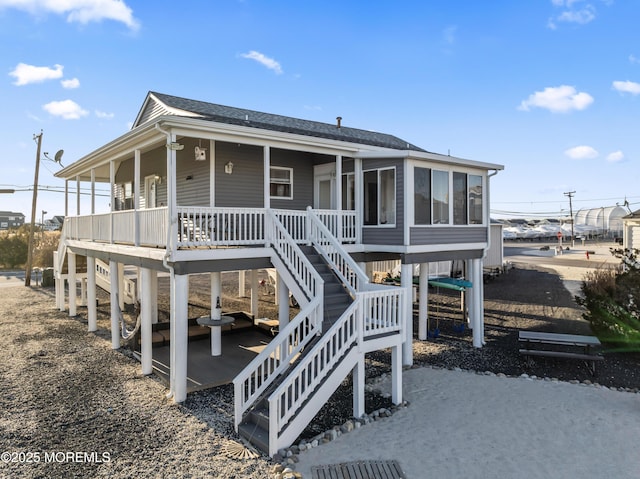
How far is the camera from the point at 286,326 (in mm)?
7098

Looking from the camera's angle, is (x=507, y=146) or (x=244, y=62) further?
(x=507, y=146)

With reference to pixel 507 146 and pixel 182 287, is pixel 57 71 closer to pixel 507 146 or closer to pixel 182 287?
pixel 182 287

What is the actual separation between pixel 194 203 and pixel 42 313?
421 inches

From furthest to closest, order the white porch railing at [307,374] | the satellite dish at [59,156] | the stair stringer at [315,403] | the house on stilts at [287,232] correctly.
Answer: the satellite dish at [59,156] → the house on stilts at [287,232] → the stair stringer at [315,403] → the white porch railing at [307,374]

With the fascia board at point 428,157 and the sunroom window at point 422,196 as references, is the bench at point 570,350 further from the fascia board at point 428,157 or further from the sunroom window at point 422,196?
the fascia board at point 428,157

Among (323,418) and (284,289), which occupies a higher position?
(284,289)

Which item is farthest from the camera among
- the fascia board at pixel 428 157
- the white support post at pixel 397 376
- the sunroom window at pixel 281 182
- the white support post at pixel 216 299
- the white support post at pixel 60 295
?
the white support post at pixel 60 295

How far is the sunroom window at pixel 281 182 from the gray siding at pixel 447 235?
3.90m

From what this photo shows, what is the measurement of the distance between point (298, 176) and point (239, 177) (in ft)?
6.65

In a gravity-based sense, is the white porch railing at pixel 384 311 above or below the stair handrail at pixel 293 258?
below

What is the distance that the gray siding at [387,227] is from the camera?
10.3m

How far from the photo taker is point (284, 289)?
898cm

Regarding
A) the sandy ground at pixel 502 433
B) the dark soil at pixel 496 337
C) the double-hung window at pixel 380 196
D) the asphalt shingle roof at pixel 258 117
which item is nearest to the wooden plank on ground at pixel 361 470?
the sandy ground at pixel 502 433

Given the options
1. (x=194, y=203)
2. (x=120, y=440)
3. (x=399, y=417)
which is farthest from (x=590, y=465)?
(x=194, y=203)
